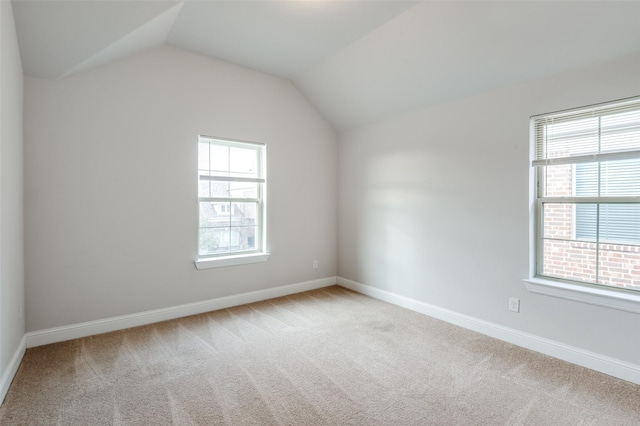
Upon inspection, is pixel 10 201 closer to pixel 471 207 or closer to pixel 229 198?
pixel 229 198

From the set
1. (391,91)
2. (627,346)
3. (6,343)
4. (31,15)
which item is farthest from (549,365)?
(31,15)

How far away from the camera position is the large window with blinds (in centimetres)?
240

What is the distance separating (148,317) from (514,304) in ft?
11.8

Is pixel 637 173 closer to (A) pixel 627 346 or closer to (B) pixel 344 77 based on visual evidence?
(A) pixel 627 346

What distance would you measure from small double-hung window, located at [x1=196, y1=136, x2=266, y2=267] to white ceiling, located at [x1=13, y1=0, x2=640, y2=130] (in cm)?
109

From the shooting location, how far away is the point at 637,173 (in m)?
2.37

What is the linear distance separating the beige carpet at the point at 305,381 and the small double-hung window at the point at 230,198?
1.02 metres

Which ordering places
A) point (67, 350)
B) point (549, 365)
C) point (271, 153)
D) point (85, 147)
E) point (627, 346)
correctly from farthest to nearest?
point (271, 153)
point (85, 147)
point (67, 350)
point (549, 365)
point (627, 346)

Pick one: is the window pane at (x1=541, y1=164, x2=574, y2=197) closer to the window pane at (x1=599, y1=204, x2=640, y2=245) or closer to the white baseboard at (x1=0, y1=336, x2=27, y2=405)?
the window pane at (x1=599, y1=204, x2=640, y2=245)

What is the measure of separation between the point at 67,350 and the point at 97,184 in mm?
1481

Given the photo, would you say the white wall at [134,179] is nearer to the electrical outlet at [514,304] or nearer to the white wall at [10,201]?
the white wall at [10,201]

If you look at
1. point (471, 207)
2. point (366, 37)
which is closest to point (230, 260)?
point (471, 207)

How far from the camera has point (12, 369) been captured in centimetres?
232

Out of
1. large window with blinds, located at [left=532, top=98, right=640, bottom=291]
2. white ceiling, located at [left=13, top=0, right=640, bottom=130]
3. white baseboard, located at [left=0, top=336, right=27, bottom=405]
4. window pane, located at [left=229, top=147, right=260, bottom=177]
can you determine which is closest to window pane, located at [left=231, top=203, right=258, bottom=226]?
window pane, located at [left=229, top=147, right=260, bottom=177]
